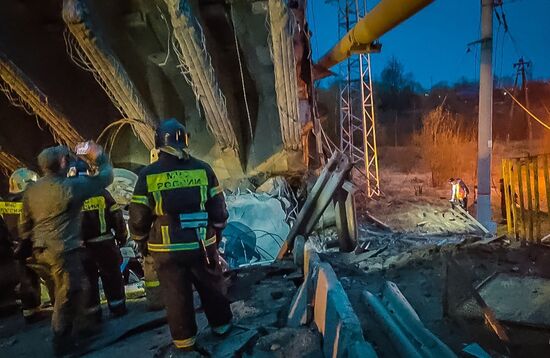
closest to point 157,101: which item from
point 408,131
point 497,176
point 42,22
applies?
point 42,22

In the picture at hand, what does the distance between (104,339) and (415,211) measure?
1425 cm

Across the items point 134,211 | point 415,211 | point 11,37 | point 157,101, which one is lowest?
point 415,211

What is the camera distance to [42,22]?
8039 millimetres

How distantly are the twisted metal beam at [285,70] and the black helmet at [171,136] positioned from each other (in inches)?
136

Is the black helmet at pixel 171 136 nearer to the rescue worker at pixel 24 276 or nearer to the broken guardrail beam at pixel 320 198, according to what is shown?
the rescue worker at pixel 24 276

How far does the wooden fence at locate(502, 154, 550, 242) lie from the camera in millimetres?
6382

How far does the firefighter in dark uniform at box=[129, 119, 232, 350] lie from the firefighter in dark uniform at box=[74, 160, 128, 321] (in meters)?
1.34

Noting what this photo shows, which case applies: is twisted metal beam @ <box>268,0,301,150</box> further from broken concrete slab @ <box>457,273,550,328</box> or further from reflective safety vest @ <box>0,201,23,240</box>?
broken concrete slab @ <box>457,273,550,328</box>

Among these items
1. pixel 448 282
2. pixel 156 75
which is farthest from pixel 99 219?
pixel 156 75

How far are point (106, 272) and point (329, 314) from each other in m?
2.85

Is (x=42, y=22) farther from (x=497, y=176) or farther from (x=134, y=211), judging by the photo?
(x=497, y=176)

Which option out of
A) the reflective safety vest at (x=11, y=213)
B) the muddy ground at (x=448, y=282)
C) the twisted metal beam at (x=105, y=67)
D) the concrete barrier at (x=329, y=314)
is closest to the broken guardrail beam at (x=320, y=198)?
the muddy ground at (x=448, y=282)

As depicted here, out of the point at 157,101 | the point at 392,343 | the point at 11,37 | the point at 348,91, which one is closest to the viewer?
the point at 392,343

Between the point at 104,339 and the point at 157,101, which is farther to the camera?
the point at 157,101
